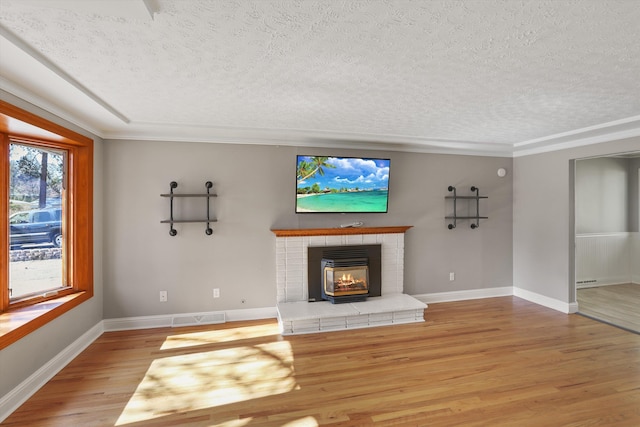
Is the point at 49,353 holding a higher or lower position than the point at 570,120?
lower

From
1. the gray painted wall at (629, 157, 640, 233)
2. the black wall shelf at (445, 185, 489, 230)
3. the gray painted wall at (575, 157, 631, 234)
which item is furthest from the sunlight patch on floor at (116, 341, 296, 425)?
the gray painted wall at (629, 157, 640, 233)

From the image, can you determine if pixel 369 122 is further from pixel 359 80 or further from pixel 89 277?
pixel 89 277

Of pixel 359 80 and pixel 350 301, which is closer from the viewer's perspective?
pixel 359 80

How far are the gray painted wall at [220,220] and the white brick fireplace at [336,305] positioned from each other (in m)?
0.16

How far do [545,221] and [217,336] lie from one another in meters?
4.50

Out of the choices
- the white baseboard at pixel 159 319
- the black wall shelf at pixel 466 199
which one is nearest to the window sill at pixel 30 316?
the white baseboard at pixel 159 319

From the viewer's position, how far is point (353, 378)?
259 cm

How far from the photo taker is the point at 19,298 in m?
2.71

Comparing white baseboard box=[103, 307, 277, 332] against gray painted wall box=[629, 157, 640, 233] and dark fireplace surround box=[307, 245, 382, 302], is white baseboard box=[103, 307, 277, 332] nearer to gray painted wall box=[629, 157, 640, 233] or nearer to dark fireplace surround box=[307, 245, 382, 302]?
dark fireplace surround box=[307, 245, 382, 302]

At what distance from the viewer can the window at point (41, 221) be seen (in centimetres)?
246

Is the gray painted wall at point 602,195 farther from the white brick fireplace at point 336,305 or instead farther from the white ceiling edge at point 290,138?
the white brick fireplace at point 336,305

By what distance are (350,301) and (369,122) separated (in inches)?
84.7

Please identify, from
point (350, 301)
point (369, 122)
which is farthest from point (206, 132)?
point (350, 301)

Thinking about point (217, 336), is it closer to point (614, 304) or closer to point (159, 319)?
point (159, 319)
